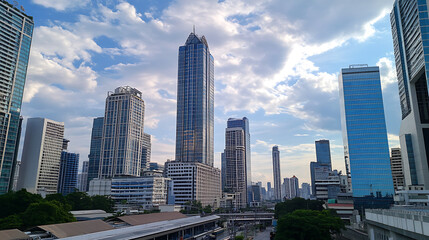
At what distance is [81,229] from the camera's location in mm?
52562

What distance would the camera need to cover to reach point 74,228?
51.9 m

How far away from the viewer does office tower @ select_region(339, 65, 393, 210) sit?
428 ft

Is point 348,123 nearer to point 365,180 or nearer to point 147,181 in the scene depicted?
point 365,180

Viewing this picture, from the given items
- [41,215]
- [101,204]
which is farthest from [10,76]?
[41,215]

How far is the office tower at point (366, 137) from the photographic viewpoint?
130500mm

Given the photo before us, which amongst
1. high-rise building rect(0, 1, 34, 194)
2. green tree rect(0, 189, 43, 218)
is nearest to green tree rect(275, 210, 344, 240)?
green tree rect(0, 189, 43, 218)

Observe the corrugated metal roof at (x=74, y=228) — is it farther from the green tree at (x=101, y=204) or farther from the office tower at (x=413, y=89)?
the office tower at (x=413, y=89)

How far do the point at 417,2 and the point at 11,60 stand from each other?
18311cm

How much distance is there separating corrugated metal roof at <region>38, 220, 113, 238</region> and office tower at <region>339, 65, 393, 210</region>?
112 meters

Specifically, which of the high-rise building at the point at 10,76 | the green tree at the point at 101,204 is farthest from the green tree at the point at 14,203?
the high-rise building at the point at 10,76

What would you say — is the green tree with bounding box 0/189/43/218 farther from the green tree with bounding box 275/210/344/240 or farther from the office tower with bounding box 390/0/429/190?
the office tower with bounding box 390/0/429/190

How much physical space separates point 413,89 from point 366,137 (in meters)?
27.2

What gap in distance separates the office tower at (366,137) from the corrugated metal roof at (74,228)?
11205 cm

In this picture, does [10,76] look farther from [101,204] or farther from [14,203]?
[14,203]
